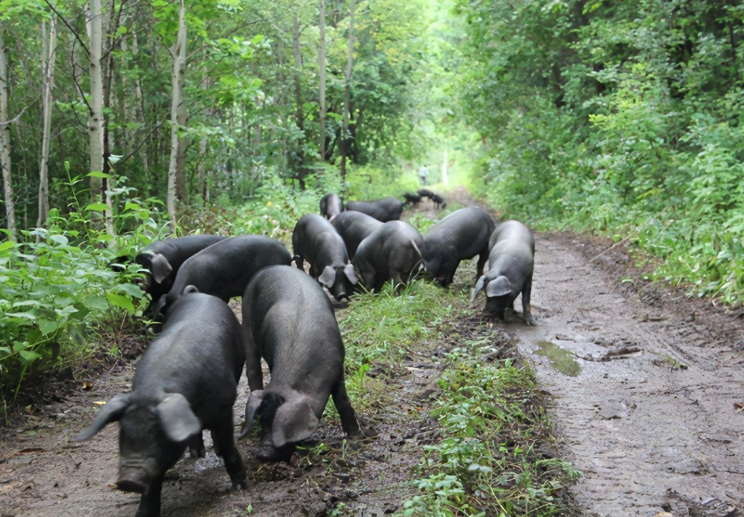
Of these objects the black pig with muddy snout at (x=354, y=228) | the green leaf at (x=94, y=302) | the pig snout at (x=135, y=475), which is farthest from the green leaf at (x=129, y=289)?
the black pig with muddy snout at (x=354, y=228)

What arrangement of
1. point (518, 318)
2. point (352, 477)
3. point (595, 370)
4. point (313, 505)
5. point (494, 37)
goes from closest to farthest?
point (313, 505) < point (352, 477) < point (595, 370) < point (518, 318) < point (494, 37)

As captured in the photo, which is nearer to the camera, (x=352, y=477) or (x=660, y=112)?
(x=352, y=477)

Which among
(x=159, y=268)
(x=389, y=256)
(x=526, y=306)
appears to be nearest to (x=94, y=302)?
(x=159, y=268)

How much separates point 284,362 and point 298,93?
16.1m

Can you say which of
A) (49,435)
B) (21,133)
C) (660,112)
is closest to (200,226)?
(21,133)

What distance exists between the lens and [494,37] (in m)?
18.5

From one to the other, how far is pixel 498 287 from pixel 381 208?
8.55 metres

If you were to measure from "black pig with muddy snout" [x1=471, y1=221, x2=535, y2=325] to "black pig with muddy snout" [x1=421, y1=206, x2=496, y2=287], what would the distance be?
72cm

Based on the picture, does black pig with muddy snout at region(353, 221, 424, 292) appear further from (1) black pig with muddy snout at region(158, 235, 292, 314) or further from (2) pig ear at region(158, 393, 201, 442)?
(2) pig ear at region(158, 393, 201, 442)

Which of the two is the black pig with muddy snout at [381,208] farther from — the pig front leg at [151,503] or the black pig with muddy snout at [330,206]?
the pig front leg at [151,503]

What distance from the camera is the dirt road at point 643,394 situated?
386 centimetres

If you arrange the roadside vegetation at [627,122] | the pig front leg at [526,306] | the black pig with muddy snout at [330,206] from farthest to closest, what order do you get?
the black pig with muddy snout at [330,206]
the roadside vegetation at [627,122]
the pig front leg at [526,306]

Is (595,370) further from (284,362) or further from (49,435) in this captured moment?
(49,435)

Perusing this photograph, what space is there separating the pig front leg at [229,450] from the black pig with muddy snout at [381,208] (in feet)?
37.9
